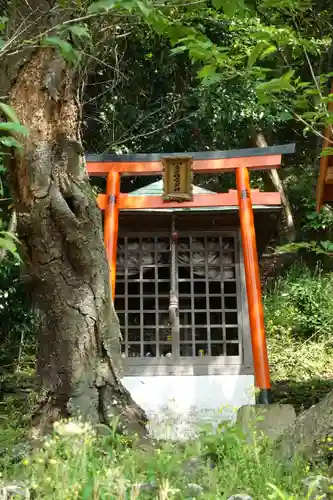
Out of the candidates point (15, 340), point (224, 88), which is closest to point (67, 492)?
point (15, 340)

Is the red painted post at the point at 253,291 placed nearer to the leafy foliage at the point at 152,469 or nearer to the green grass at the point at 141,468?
the green grass at the point at 141,468

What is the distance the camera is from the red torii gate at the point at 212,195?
245 inches

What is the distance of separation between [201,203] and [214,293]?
1.27 metres

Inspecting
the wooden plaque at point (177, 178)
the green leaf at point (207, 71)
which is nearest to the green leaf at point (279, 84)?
the green leaf at point (207, 71)

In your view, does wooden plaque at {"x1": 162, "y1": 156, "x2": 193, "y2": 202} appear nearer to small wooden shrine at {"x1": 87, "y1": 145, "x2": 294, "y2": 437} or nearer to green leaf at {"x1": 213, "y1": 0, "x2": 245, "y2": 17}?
small wooden shrine at {"x1": 87, "y1": 145, "x2": 294, "y2": 437}

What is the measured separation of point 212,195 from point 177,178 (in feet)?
1.57

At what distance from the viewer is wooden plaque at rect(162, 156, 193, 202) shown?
6.56m

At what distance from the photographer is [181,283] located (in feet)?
24.0

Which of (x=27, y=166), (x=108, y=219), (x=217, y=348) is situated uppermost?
(x=108, y=219)

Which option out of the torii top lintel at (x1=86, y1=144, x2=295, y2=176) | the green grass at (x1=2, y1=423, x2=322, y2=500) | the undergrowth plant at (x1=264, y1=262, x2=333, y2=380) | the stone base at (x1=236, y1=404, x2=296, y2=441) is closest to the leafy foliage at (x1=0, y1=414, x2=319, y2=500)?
the green grass at (x1=2, y1=423, x2=322, y2=500)

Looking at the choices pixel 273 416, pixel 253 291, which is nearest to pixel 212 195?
pixel 253 291

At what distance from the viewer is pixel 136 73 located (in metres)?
10.2

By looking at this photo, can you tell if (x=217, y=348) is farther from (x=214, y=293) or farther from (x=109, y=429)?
(x=109, y=429)

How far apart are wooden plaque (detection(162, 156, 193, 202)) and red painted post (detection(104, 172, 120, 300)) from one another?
61cm
